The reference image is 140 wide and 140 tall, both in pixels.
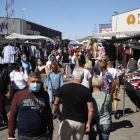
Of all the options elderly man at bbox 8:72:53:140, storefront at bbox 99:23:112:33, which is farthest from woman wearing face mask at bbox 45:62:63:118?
storefront at bbox 99:23:112:33

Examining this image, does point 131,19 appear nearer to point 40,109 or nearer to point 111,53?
point 111,53

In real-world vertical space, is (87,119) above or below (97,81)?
below

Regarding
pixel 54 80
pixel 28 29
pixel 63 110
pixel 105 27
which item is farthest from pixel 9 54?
pixel 105 27

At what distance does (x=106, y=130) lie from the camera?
12.0 ft

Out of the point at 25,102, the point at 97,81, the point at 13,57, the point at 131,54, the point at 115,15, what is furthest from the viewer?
the point at 115,15

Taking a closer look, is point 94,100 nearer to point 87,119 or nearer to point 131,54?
point 87,119

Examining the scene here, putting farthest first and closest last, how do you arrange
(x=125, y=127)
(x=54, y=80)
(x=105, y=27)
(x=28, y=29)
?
(x=105, y=27), (x=28, y=29), (x=54, y=80), (x=125, y=127)

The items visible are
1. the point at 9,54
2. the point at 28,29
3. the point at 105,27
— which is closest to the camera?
the point at 9,54

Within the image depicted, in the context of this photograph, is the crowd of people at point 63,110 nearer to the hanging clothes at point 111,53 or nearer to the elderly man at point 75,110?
the elderly man at point 75,110

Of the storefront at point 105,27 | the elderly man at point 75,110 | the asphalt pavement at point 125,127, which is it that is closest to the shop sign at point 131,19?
the storefront at point 105,27

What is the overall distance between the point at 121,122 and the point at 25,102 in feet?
14.2

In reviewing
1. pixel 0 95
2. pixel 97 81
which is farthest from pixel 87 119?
pixel 0 95

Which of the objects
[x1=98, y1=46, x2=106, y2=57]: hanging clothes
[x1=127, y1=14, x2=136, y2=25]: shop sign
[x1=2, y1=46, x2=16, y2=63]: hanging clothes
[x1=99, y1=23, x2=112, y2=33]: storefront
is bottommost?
[x1=2, y1=46, x2=16, y2=63]: hanging clothes

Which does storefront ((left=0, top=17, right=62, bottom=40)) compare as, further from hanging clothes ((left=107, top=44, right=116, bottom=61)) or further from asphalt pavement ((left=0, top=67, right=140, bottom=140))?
Answer: asphalt pavement ((left=0, top=67, right=140, bottom=140))
